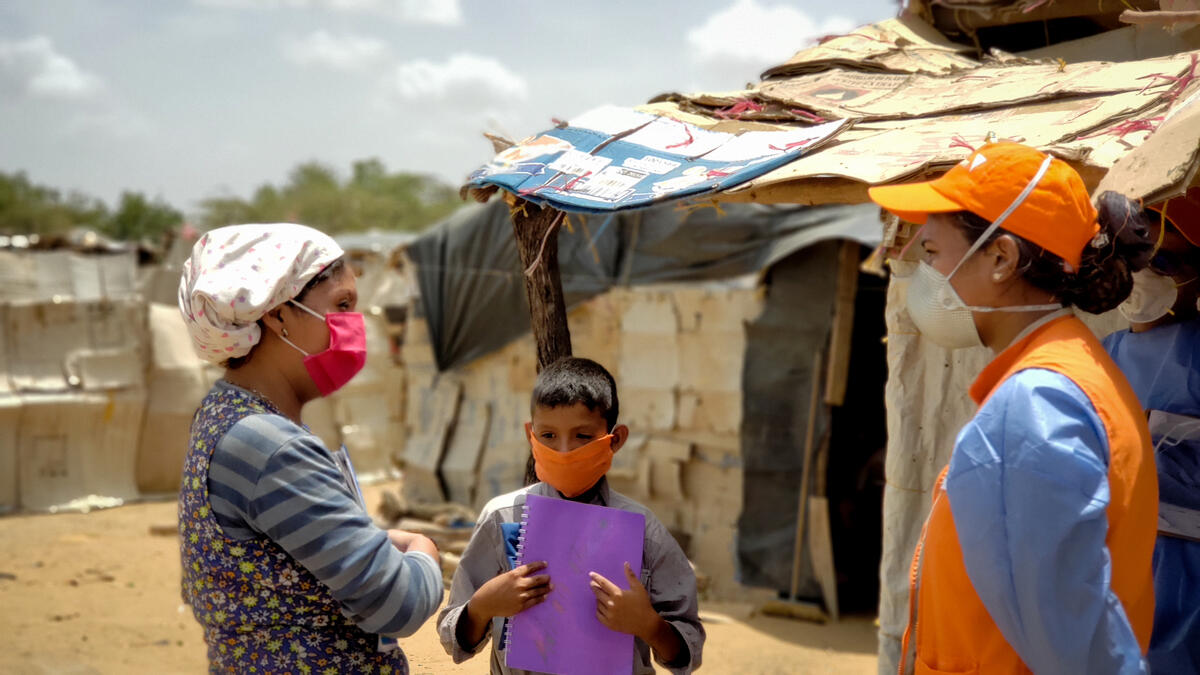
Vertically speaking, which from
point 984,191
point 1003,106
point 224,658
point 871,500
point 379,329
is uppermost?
Answer: point 1003,106

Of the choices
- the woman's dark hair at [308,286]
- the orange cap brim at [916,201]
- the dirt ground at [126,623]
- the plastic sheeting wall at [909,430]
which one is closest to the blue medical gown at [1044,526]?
the orange cap brim at [916,201]

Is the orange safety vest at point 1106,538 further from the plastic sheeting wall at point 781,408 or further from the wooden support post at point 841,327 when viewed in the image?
the plastic sheeting wall at point 781,408

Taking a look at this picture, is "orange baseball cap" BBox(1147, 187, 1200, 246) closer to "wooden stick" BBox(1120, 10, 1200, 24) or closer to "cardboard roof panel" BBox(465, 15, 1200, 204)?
"cardboard roof panel" BBox(465, 15, 1200, 204)

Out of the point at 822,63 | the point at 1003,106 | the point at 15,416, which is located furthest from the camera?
the point at 15,416

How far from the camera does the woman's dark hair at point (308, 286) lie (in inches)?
79.9

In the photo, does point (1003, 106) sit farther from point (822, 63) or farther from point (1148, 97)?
point (822, 63)

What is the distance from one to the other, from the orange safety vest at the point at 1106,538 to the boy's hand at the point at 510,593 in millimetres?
802

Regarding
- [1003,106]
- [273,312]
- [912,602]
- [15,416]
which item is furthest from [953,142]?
[15,416]

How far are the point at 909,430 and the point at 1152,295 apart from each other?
1712 mm

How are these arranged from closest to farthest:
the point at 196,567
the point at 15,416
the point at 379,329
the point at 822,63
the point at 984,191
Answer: the point at 984,191, the point at 196,567, the point at 822,63, the point at 15,416, the point at 379,329

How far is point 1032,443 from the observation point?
5.34 feet

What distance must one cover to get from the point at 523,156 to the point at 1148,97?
75.5 inches

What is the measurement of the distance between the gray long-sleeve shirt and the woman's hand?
0.57 feet

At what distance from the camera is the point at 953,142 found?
2.85 meters
